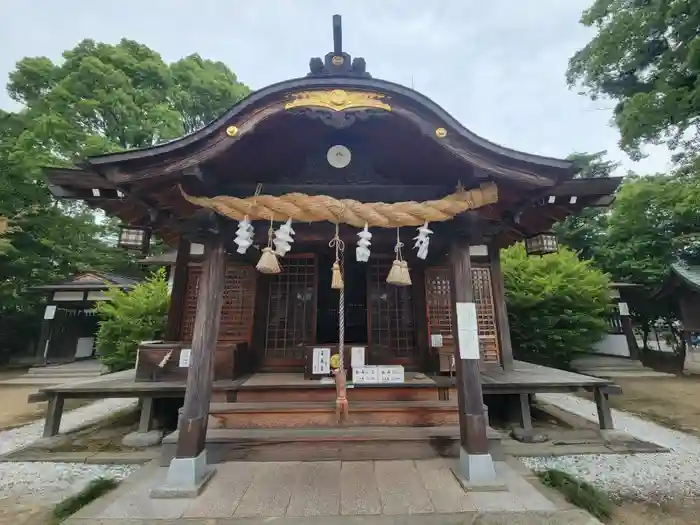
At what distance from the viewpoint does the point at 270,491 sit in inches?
130

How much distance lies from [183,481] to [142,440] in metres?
3.11

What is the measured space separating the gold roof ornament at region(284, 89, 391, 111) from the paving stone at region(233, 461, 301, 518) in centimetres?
385

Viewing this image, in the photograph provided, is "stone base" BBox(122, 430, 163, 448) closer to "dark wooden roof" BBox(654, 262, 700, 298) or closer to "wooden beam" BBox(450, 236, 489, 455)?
"wooden beam" BBox(450, 236, 489, 455)

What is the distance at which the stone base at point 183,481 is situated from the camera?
314cm

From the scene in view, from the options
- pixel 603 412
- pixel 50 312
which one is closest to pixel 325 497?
pixel 603 412

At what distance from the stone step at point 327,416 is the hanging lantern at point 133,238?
173 inches

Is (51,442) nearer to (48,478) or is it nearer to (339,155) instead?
(48,478)

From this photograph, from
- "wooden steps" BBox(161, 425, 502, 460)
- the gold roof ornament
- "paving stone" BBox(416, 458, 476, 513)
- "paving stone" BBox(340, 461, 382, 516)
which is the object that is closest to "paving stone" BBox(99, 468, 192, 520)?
"wooden steps" BBox(161, 425, 502, 460)

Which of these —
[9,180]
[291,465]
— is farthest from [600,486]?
[9,180]

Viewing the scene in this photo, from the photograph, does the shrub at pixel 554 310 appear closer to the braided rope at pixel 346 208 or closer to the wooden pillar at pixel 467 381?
the wooden pillar at pixel 467 381

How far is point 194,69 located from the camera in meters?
21.9

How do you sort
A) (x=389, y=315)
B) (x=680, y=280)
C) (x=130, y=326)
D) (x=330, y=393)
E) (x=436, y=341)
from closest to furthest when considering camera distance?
1. (x=330, y=393)
2. (x=436, y=341)
3. (x=389, y=315)
4. (x=130, y=326)
5. (x=680, y=280)

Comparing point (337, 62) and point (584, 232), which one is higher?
point (584, 232)

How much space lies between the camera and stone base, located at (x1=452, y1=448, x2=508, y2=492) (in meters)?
3.24
